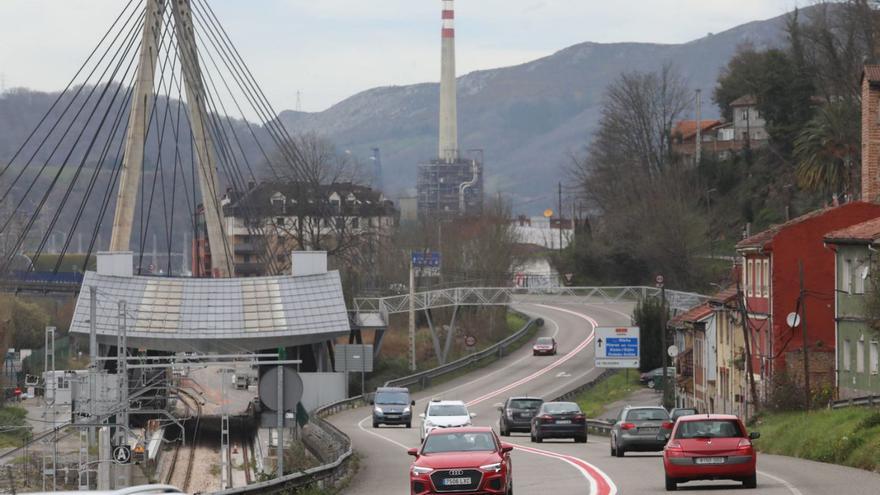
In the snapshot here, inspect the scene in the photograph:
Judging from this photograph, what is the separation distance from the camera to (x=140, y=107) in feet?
233

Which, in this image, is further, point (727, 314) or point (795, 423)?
point (727, 314)

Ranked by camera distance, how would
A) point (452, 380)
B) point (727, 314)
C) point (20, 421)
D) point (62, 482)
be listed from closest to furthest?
point (62, 482) → point (727, 314) → point (20, 421) → point (452, 380)

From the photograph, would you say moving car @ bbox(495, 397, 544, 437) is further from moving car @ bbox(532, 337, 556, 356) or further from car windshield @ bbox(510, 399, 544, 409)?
moving car @ bbox(532, 337, 556, 356)

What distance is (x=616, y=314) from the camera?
12256 cm

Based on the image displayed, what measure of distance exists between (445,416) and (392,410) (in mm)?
15813

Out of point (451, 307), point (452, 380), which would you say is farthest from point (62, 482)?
point (451, 307)

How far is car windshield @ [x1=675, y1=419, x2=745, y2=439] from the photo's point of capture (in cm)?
2756

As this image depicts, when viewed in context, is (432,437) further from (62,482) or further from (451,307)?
(451,307)

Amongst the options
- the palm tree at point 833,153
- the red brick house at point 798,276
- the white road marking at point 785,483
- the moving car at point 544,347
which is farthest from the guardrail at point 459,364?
the white road marking at point 785,483

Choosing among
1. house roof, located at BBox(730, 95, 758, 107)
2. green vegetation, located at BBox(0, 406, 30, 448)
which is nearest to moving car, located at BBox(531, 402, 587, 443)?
green vegetation, located at BBox(0, 406, 30, 448)

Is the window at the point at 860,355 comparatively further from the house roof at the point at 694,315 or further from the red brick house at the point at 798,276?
the house roof at the point at 694,315

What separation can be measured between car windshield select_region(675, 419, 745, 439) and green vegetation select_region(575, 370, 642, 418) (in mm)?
46147

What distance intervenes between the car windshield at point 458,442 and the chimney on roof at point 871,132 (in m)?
43.5

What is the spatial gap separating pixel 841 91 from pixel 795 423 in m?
54.0
